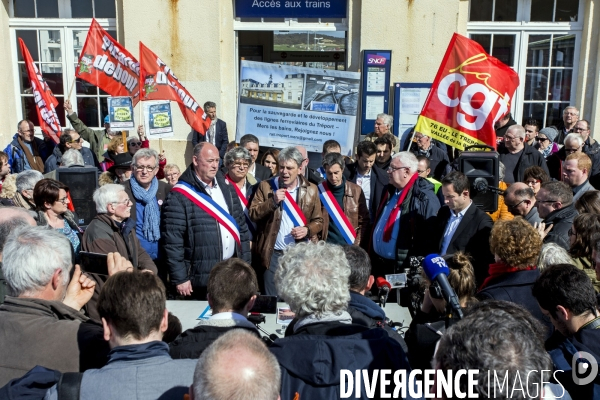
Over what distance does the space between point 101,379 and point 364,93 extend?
7903 mm

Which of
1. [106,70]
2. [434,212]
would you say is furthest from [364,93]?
[434,212]

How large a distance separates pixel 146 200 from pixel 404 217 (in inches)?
91.8

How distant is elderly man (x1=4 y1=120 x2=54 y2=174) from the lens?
8.70 metres

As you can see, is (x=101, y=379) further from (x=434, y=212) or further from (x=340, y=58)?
(x=340, y=58)

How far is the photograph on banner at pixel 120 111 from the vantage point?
26.2 feet

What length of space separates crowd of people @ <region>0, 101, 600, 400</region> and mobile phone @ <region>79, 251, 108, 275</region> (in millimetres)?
49

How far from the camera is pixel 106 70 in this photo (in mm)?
7887

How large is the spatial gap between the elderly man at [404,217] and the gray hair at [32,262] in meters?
3.22

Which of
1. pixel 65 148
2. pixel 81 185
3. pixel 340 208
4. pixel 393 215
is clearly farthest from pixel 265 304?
pixel 65 148

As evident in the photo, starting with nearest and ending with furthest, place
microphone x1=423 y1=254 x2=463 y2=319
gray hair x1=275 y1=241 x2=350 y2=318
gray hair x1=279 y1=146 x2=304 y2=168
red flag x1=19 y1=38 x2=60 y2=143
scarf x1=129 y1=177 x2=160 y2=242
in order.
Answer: microphone x1=423 y1=254 x2=463 y2=319 < gray hair x1=275 y1=241 x2=350 y2=318 < scarf x1=129 y1=177 x2=160 y2=242 < gray hair x1=279 y1=146 x2=304 y2=168 < red flag x1=19 y1=38 x2=60 y2=143

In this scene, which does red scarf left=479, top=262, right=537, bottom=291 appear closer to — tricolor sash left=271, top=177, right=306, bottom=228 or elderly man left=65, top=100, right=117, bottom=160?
tricolor sash left=271, top=177, right=306, bottom=228

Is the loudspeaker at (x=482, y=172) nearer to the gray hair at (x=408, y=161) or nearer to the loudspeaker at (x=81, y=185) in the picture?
the gray hair at (x=408, y=161)

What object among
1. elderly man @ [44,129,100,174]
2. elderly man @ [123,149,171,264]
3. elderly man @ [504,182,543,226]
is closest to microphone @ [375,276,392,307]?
elderly man @ [504,182,543,226]

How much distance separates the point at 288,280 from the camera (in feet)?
8.83
